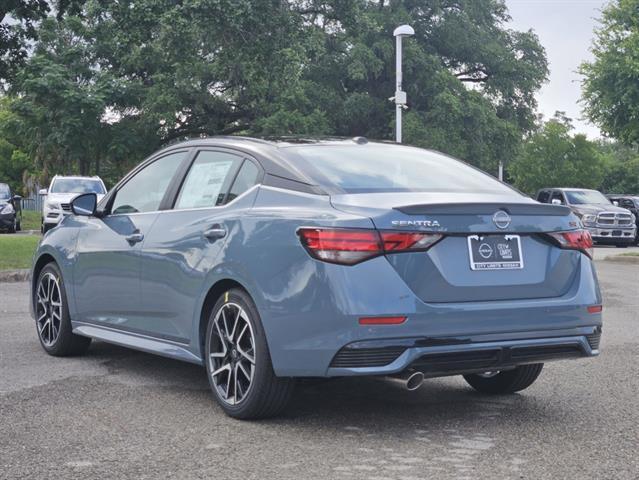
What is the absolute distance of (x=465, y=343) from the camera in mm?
4785

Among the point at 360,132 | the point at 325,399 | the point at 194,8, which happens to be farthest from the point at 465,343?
the point at 360,132

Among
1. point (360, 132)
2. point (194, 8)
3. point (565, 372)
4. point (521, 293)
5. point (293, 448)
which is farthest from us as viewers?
point (360, 132)

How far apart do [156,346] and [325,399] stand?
3.65 ft

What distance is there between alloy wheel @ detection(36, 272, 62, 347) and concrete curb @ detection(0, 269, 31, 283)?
6706mm

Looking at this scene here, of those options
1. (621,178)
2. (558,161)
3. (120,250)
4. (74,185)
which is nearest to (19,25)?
(74,185)

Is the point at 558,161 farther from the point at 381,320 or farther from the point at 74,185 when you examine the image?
the point at 381,320

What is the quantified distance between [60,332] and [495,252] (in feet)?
12.3

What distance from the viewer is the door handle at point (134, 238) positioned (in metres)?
6.31

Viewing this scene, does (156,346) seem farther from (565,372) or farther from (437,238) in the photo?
(565,372)

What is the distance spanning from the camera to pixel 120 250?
257 inches

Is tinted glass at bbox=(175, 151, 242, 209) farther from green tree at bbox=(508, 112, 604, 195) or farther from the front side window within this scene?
green tree at bbox=(508, 112, 604, 195)

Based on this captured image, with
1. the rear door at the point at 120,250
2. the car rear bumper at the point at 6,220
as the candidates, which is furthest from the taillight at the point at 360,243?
the car rear bumper at the point at 6,220

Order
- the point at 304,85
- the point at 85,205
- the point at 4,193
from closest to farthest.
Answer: the point at 85,205
the point at 4,193
the point at 304,85

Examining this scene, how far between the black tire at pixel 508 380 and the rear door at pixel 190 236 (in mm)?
1868
